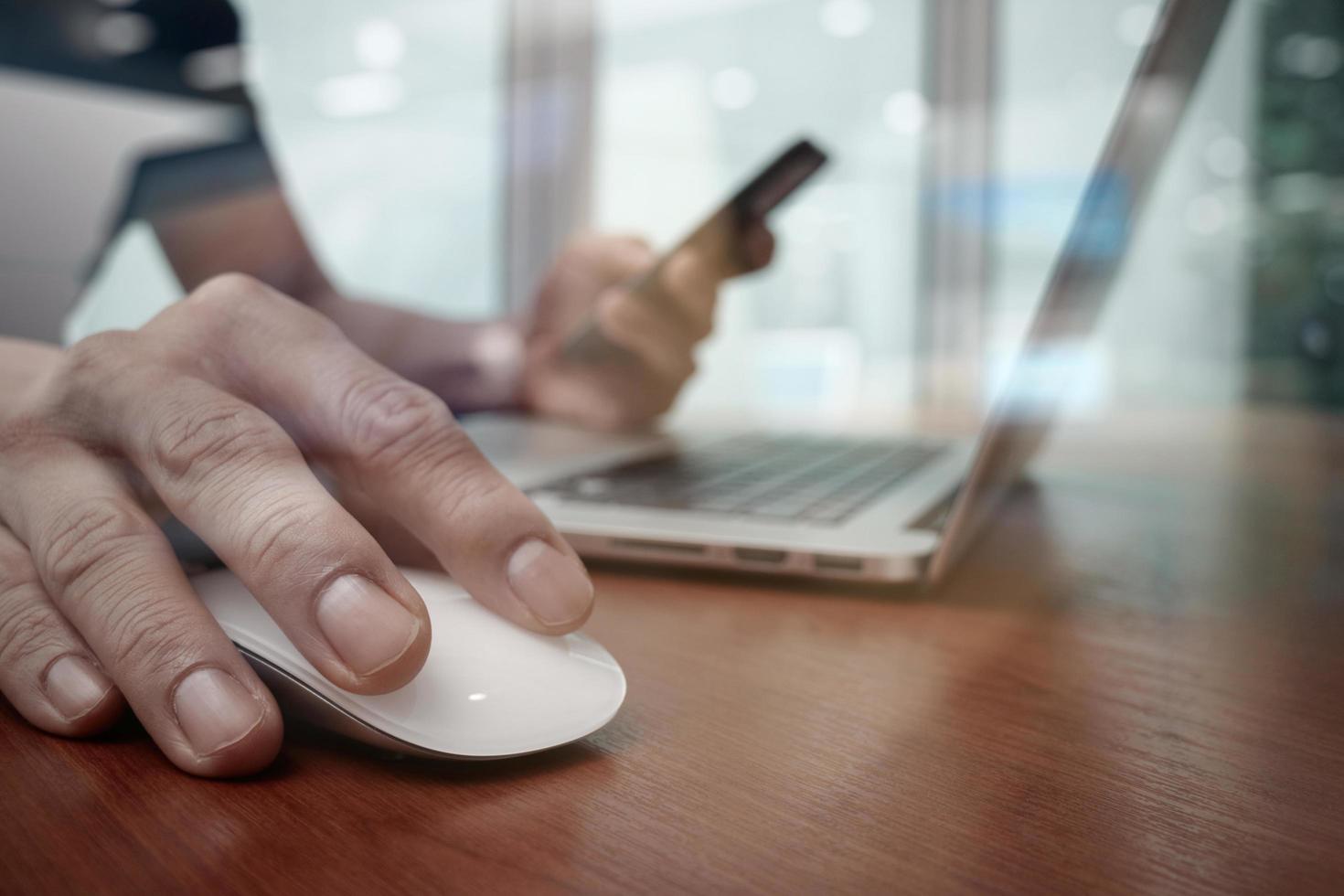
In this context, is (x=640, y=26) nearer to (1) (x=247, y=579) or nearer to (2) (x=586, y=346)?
(2) (x=586, y=346)

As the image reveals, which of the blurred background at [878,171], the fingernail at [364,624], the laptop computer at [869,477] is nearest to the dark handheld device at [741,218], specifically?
the laptop computer at [869,477]

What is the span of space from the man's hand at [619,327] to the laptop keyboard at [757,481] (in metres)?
0.10

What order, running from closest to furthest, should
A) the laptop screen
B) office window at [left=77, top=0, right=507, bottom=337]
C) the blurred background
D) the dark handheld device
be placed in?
the laptop screen → the dark handheld device → office window at [left=77, top=0, right=507, bottom=337] → the blurred background

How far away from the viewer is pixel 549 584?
10.2 inches

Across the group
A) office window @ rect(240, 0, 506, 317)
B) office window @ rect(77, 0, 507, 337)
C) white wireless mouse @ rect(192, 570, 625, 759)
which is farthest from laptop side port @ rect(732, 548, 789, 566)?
office window @ rect(240, 0, 506, 317)

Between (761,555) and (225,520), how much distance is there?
9.4 inches

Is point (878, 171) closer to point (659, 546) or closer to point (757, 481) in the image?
point (757, 481)

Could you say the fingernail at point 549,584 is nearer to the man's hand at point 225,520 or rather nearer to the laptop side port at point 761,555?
the man's hand at point 225,520

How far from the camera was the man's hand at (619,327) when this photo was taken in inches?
27.5

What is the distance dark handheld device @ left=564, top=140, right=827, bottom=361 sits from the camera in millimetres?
527

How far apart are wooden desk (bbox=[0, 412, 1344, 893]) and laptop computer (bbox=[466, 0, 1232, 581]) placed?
0.02m

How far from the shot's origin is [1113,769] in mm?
243

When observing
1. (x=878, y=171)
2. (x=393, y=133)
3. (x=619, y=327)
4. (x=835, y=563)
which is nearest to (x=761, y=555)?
(x=835, y=563)

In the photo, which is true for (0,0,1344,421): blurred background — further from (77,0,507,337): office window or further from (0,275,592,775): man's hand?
(0,275,592,775): man's hand
